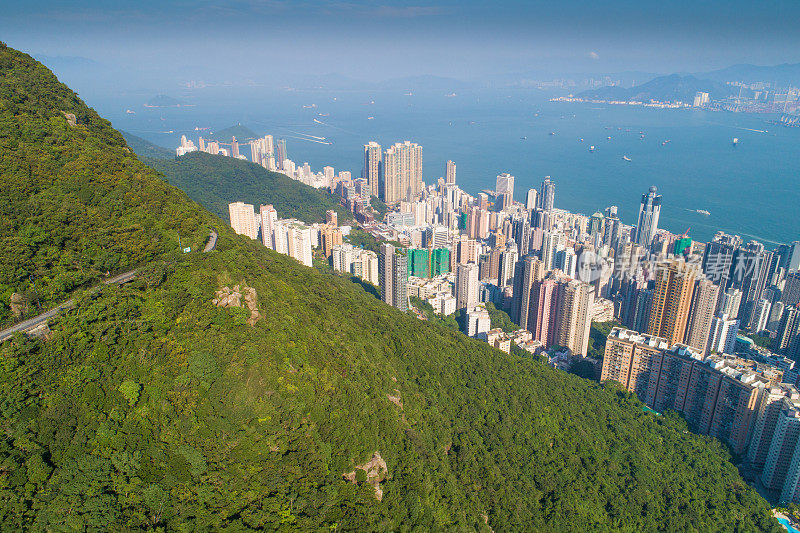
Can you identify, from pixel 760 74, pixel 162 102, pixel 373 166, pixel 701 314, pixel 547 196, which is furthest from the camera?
pixel 760 74

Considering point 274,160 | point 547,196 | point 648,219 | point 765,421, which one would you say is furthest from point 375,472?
point 274,160

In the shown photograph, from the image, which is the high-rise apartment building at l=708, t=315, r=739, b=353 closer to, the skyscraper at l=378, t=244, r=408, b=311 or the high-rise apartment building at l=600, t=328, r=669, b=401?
the high-rise apartment building at l=600, t=328, r=669, b=401

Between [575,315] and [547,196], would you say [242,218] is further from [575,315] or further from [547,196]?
[547,196]

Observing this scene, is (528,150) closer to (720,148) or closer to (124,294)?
(720,148)

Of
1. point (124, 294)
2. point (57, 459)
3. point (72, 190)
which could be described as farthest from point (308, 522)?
point (72, 190)

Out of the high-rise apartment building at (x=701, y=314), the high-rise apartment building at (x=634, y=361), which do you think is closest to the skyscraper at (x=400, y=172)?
the high-rise apartment building at (x=701, y=314)

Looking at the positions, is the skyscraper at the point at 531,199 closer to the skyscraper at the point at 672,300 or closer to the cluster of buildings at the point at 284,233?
the cluster of buildings at the point at 284,233

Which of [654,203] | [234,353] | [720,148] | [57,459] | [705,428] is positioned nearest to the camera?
[57,459]
